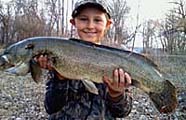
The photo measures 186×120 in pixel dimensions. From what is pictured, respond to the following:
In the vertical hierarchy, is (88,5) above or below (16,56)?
above

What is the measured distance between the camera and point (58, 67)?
2.56 meters

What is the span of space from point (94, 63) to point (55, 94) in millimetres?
336

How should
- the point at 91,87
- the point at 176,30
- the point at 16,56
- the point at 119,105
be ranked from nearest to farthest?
the point at 91,87, the point at 119,105, the point at 16,56, the point at 176,30

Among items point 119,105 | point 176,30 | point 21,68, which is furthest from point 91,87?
point 176,30

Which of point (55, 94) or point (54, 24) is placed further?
point (54, 24)

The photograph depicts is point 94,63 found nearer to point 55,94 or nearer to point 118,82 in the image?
point 118,82

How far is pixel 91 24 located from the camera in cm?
263

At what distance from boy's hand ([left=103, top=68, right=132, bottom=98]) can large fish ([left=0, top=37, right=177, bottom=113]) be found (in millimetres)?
32

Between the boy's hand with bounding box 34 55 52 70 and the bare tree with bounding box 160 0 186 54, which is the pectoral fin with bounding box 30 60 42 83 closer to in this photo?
the boy's hand with bounding box 34 55 52 70

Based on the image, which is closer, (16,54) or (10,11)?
(16,54)

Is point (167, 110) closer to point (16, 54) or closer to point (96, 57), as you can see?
point (96, 57)

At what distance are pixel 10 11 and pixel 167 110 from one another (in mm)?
39637

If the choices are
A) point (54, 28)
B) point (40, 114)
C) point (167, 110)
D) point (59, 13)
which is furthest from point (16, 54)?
point (59, 13)

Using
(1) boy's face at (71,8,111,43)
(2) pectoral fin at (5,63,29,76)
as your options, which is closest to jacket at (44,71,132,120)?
(2) pectoral fin at (5,63,29,76)
